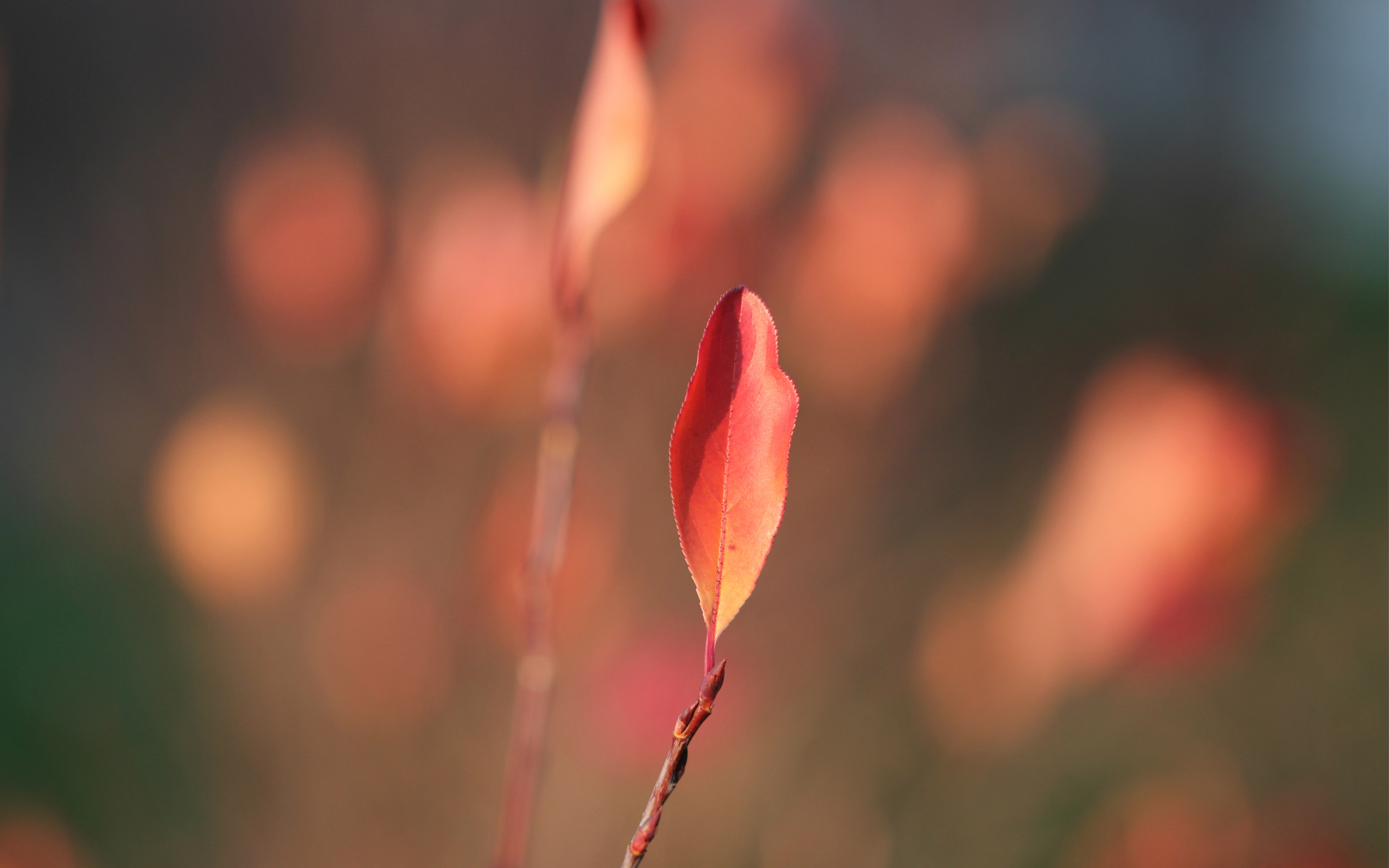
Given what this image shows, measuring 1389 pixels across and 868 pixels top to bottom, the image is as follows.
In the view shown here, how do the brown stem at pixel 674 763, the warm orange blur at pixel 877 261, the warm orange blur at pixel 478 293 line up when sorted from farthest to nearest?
the warm orange blur at pixel 877 261
the warm orange blur at pixel 478 293
the brown stem at pixel 674 763

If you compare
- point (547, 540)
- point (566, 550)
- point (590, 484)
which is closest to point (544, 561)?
point (547, 540)

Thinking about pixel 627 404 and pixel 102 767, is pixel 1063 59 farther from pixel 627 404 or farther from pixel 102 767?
pixel 102 767

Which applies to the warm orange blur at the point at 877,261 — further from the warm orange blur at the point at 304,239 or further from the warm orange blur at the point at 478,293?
the warm orange blur at the point at 304,239

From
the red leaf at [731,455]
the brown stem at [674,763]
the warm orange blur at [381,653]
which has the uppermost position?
the red leaf at [731,455]

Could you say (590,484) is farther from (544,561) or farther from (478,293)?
(544,561)

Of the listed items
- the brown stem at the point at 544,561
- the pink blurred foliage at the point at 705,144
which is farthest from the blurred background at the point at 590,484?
Answer: the brown stem at the point at 544,561

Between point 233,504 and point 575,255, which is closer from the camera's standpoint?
point 575,255
